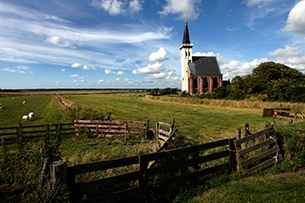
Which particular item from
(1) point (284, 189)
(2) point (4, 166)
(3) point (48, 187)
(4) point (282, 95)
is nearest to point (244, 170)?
(1) point (284, 189)

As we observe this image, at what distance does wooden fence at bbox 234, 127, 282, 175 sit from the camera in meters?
6.83

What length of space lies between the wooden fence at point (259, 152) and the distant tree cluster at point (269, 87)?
28.9 meters

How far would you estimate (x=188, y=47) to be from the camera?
74.6 m

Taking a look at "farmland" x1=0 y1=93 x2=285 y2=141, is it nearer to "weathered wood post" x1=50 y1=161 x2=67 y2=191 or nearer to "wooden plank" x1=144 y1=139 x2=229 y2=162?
"wooden plank" x1=144 y1=139 x2=229 y2=162

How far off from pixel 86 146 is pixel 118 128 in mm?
2825

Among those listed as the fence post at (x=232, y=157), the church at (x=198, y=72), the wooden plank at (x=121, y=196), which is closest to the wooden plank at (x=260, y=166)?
the fence post at (x=232, y=157)

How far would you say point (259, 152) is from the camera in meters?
7.87

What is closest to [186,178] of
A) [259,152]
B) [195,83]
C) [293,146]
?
[259,152]

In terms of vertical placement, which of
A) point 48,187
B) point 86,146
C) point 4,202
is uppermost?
point 48,187

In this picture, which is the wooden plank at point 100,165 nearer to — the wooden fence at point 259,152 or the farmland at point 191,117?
the wooden fence at point 259,152

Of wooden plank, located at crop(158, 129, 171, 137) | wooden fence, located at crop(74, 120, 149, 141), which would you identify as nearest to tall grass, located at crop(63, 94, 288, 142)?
wooden plank, located at crop(158, 129, 171, 137)

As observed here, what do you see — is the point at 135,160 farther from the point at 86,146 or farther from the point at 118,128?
the point at 118,128

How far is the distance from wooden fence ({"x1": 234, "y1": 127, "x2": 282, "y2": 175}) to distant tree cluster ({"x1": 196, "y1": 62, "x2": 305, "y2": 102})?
28.9m

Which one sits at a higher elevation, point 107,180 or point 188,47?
point 188,47
